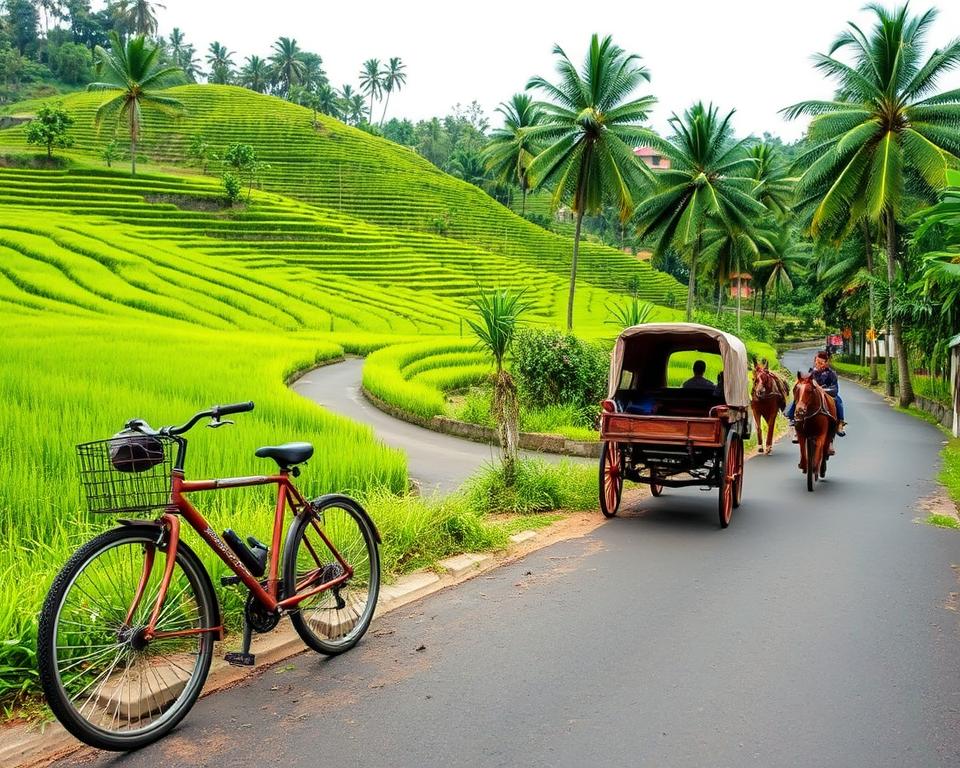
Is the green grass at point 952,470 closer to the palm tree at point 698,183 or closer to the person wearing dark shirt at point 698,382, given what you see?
the person wearing dark shirt at point 698,382

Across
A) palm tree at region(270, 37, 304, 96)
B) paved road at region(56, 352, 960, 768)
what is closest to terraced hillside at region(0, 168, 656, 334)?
paved road at region(56, 352, 960, 768)

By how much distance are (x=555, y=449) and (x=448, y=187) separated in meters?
78.5

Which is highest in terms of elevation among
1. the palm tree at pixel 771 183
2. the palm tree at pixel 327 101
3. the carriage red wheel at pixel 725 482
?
the palm tree at pixel 327 101

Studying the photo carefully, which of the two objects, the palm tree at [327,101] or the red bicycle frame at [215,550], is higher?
the palm tree at [327,101]

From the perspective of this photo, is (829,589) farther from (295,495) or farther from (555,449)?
(555,449)

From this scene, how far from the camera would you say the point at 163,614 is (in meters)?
4.16

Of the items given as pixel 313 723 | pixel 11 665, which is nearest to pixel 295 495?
pixel 313 723

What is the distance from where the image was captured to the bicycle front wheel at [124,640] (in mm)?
3621

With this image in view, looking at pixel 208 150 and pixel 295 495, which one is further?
pixel 208 150

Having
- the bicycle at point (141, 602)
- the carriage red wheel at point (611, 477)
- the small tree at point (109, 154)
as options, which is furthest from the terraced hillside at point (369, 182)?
the bicycle at point (141, 602)

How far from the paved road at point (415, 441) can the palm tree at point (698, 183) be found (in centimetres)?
2177

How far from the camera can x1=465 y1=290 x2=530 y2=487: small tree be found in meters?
9.85

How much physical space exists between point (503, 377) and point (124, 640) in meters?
6.64

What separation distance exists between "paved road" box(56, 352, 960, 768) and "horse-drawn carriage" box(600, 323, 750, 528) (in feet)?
4.44
